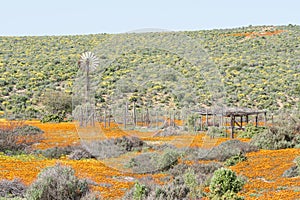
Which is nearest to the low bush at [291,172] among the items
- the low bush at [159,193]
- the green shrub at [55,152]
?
the low bush at [159,193]

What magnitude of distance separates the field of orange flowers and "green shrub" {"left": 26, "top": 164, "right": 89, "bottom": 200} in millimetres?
1023

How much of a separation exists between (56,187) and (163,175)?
438 cm

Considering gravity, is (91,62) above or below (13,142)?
above

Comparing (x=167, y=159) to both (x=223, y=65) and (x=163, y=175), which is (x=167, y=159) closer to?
(x=163, y=175)

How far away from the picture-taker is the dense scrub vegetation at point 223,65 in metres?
39.7

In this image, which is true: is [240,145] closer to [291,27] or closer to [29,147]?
[29,147]

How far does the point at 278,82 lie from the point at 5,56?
1154 inches

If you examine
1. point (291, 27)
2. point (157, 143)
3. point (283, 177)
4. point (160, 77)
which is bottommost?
point (283, 177)

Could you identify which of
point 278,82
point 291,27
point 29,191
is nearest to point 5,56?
point 278,82

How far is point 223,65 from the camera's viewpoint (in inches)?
1925

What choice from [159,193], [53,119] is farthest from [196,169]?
[53,119]

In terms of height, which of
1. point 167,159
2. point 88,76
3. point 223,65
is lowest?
point 167,159

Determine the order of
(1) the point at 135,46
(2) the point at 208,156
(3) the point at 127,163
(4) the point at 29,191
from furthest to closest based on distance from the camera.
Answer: (2) the point at 208,156 < (3) the point at 127,163 < (1) the point at 135,46 < (4) the point at 29,191

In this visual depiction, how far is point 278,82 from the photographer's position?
43.3 meters
